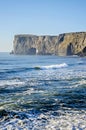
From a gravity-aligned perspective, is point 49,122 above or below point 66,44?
below

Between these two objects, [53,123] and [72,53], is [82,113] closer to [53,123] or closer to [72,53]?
[53,123]

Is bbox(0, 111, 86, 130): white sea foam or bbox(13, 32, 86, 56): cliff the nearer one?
bbox(0, 111, 86, 130): white sea foam

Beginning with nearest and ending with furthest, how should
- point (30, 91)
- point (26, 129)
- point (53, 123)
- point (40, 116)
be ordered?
point (26, 129) < point (53, 123) < point (40, 116) < point (30, 91)

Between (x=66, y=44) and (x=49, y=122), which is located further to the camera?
(x=66, y=44)

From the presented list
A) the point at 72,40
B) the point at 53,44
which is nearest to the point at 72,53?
the point at 72,40

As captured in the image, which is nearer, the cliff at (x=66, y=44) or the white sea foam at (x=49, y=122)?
the white sea foam at (x=49, y=122)

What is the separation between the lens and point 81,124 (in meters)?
12.3

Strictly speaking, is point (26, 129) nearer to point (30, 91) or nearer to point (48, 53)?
point (30, 91)

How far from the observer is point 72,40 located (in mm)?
163375

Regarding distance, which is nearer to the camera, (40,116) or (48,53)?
(40,116)

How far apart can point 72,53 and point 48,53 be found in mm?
32512

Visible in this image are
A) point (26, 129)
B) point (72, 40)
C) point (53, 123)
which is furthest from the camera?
point (72, 40)

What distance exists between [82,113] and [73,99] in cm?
376

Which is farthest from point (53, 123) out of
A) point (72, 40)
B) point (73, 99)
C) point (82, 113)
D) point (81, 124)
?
point (72, 40)
